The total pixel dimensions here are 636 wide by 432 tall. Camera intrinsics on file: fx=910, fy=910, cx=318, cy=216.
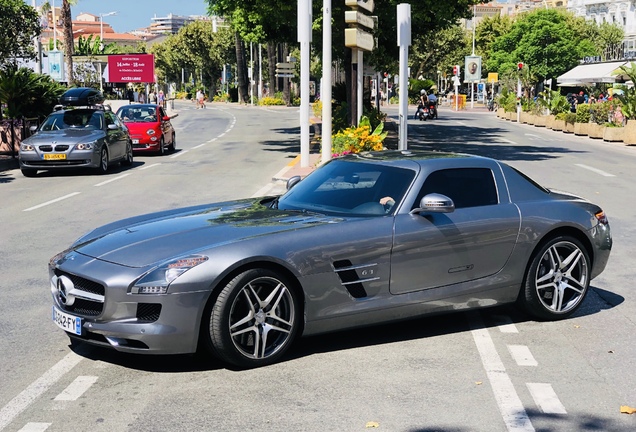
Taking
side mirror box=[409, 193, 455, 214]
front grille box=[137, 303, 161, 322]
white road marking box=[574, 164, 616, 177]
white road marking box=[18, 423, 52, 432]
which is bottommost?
white road marking box=[574, 164, 616, 177]

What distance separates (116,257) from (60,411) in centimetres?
116

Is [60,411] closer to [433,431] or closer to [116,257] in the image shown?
[116,257]

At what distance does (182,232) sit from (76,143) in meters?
15.5

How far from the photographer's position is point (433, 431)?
4945mm

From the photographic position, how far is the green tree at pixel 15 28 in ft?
130

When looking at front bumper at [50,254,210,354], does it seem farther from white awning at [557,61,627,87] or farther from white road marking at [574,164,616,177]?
white awning at [557,61,627,87]

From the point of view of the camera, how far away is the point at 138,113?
29.2 meters

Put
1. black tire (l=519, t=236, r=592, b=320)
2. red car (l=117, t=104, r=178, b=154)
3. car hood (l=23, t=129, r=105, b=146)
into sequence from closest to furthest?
1. black tire (l=519, t=236, r=592, b=320)
2. car hood (l=23, t=129, r=105, b=146)
3. red car (l=117, t=104, r=178, b=154)

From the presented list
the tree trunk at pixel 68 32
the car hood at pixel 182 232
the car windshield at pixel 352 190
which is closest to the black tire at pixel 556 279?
the car windshield at pixel 352 190

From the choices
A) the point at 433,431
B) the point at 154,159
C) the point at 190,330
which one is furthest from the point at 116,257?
the point at 154,159

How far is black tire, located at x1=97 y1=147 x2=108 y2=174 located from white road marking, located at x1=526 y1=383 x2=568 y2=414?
1706 centimetres

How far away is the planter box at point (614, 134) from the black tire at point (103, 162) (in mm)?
22598

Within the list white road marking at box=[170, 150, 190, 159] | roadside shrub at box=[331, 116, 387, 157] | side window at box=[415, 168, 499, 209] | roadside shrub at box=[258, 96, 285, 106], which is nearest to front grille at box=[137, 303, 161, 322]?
side window at box=[415, 168, 499, 209]

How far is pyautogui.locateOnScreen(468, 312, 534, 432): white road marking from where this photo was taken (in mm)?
5121
